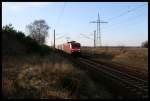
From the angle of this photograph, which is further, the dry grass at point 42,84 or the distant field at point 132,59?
the distant field at point 132,59

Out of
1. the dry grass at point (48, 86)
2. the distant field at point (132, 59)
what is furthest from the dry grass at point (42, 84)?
the distant field at point (132, 59)

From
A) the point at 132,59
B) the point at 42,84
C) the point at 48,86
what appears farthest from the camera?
the point at 132,59

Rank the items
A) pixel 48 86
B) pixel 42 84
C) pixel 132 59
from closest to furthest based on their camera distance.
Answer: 1. pixel 48 86
2. pixel 42 84
3. pixel 132 59

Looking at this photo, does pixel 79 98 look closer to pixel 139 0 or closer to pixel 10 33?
pixel 139 0

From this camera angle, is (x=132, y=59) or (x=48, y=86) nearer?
(x=48, y=86)

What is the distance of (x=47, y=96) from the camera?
13.8 metres

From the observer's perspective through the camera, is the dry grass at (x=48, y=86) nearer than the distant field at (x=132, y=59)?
Yes

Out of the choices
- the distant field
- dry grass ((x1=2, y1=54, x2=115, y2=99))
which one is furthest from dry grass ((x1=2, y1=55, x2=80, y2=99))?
the distant field

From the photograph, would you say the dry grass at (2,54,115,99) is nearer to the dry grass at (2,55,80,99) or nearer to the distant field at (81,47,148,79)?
the dry grass at (2,55,80,99)

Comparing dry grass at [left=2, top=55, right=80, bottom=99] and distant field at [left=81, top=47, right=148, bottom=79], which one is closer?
dry grass at [left=2, top=55, right=80, bottom=99]

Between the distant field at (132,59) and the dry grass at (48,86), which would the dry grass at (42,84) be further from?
the distant field at (132,59)

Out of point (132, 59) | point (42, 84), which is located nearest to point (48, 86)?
point (42, 84)

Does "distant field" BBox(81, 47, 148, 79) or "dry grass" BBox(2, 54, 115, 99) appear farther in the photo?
"distant field" BBox(81, 47, 148, 79)

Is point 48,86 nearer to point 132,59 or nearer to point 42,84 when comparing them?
point 42,84
